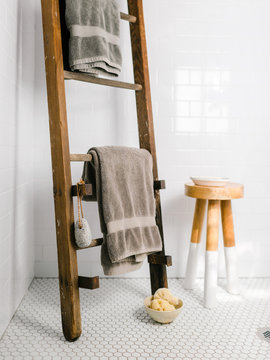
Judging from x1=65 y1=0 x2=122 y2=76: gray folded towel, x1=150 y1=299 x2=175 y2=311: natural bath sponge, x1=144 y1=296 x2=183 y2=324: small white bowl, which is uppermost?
x1=65 y1=0 x2=122 y2=76: gray folded towel

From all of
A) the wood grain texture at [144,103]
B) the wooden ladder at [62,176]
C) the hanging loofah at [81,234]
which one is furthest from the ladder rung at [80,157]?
the wood grain texture at [144,103]

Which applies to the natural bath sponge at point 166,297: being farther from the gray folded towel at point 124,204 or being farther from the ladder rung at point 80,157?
the ladder rung at point 80,157

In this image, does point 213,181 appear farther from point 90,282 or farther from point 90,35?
point 90,35

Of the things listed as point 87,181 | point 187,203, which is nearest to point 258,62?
point 187,203

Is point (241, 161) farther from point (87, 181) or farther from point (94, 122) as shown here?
point (87, 181)

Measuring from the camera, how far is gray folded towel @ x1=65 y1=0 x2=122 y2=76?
1.47 metres

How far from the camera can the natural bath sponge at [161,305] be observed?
4.96 feet

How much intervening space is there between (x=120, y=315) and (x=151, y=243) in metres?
0.36

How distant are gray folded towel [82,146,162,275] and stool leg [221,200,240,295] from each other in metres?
0.42

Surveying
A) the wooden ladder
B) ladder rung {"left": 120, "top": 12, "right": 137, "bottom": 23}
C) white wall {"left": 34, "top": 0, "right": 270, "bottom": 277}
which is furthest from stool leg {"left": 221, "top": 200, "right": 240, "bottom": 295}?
ladder rung {"left": 120, "top": 12, "right": 137, "bottom": 23}

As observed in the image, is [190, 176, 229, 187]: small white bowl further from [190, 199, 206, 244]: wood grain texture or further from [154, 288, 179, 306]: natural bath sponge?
[154, 288, 179, 306]: natural bath sponge

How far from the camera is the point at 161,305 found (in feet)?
4.99

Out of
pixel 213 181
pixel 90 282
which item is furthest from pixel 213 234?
pixel 90 282

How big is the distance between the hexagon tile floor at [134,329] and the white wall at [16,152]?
0.10 m
